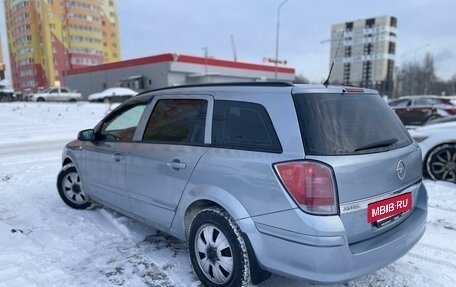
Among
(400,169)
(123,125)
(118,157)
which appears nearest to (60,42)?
(123,125)

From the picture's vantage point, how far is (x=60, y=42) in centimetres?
6888

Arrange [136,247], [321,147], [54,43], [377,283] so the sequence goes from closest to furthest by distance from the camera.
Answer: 1. [321,147]
2. [377,283]
3. [136,247]
4. [54,43]

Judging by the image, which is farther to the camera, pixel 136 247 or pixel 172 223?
pixel 136 247

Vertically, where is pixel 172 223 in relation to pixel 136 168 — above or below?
below

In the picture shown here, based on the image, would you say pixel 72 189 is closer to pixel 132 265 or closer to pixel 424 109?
pixel 132 265

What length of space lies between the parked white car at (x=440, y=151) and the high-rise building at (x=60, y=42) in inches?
1660

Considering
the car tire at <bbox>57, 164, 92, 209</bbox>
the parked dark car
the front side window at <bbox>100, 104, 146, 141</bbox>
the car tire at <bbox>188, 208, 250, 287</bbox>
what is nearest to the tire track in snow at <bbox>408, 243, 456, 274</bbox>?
the car tire at <bbox>188, 208, 250, 287</bbox>

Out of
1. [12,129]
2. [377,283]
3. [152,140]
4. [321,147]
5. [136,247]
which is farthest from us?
[12,129]

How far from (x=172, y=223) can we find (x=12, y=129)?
15202 mm

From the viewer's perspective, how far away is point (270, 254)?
8.61 ft

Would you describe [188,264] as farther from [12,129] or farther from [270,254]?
[12,129]

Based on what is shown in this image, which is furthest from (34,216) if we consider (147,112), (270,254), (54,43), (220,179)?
(54,43)

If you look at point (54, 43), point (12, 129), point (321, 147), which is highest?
point (54, 43)

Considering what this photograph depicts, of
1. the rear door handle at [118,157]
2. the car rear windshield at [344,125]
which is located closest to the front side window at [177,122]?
the rear door handle at [118,157]
